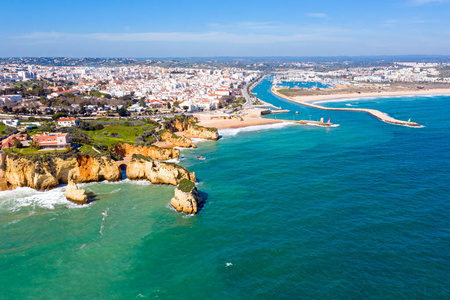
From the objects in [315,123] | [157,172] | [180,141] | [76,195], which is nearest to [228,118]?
[315,123]

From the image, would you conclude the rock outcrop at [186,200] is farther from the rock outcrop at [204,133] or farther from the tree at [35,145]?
the rock outcrop at [204,133]

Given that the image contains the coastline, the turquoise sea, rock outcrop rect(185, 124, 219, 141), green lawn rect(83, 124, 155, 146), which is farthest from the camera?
the coastline

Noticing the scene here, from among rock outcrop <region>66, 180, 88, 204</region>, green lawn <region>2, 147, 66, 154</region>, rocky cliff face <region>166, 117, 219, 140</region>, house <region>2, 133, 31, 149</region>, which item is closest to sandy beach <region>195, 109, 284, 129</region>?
rocky cliff face <region>166, 117, 219, 140</region>

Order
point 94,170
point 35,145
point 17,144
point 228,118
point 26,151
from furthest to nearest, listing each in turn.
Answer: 1. point 228,118
2. point 17,144
3. point 35,145
4. point 26,151
5. point 94,170

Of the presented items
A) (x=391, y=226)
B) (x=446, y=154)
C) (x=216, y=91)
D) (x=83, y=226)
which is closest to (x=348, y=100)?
(x=216, y=91)

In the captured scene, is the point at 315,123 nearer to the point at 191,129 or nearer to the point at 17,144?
the point at 191,129

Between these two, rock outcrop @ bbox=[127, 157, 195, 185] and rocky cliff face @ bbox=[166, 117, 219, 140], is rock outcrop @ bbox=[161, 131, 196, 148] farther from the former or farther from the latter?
→ rock outcrop @ bbox=[127, 157, 195, 185]
